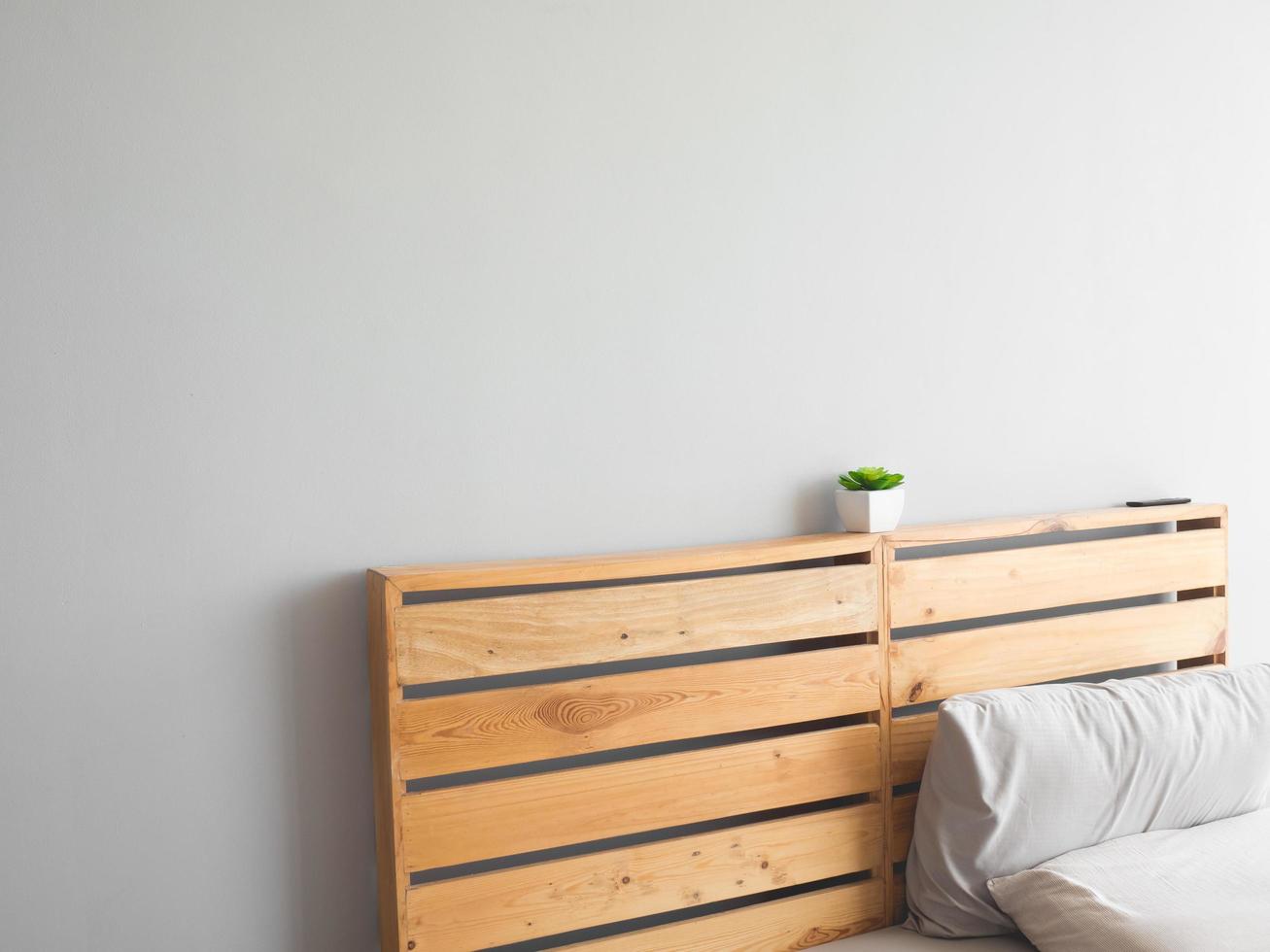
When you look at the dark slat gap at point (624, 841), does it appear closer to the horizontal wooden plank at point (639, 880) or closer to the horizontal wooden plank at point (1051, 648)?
the horizontal wooden plank at point (639, 880)

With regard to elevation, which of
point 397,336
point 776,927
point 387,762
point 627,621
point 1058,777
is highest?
point 397,336

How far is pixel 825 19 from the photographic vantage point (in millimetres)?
1898

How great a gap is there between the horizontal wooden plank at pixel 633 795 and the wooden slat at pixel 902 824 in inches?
2.7

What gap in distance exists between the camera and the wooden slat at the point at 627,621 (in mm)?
1500

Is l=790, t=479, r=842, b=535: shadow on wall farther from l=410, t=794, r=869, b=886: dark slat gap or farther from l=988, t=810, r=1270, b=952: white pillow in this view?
l=988, t=810, r=1270, b=952: white pillow

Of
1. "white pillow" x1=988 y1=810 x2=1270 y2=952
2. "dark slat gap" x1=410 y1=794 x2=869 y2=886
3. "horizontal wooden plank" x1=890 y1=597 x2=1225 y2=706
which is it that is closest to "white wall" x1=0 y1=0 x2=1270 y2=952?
"dark slat gap" x1=410 y1=794 x2=869 y2=886

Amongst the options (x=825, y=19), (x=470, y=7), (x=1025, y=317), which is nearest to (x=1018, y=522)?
(x=1025, y=317)

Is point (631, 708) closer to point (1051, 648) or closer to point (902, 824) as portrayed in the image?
point (902, 824)

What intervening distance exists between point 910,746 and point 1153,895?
422mm

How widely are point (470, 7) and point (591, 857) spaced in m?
1.30

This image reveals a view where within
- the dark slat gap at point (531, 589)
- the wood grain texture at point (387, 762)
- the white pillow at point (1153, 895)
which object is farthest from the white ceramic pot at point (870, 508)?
the wood grain texture at point (387, 762)

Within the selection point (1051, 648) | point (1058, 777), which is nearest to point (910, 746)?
point (1058, 777)

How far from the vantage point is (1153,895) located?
1592 millimetres

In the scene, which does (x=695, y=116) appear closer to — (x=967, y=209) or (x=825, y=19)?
(x=825, y=19)
